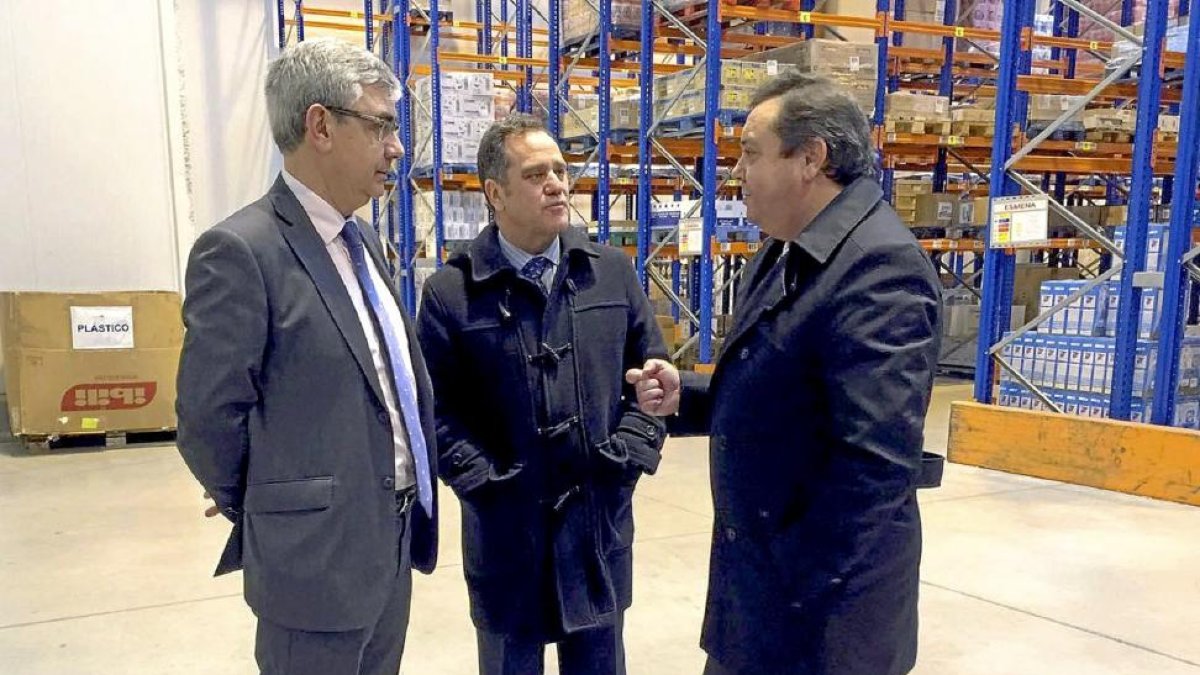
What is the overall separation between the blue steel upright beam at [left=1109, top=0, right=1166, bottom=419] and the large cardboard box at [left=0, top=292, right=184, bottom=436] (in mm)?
6547

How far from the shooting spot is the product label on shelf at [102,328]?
655cm

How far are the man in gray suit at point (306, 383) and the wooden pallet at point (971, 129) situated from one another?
7372mm

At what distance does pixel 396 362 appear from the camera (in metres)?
1.80

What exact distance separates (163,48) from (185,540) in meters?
4.80

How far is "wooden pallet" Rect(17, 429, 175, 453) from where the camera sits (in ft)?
22.0

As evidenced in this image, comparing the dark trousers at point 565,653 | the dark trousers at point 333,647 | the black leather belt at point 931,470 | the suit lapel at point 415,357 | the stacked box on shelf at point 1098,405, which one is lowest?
the stacked box on shelf at point 1098,405

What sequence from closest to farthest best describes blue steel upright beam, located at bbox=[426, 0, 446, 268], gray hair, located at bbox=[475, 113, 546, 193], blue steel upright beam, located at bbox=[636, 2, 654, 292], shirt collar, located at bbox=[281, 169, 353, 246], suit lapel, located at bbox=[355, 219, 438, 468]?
shirt collar, located at bbox=[281, 169, 353, 246], suit lapel, located at bbox=[355, 219, 438, 468], gray hair, located at bbox=[475, 113, 546, 193], blue steel upright beam, located at bbox=[636, 2, 654, 292], blue steel upright beam, located at bbox=[426, 0, 446, 268]

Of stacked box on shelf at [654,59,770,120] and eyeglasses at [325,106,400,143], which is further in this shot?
stacked box on shelf at [654,59,770,120]

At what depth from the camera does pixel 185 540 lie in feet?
15.1

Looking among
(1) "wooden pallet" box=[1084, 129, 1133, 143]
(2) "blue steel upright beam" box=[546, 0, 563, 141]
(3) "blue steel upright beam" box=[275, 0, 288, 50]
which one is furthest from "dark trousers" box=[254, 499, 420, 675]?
(3) "blue steel upright beam" box=[275, 0, 288, 50]

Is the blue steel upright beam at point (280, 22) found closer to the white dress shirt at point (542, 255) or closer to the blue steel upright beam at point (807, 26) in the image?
the blue steel upright beam at point (807, 26)

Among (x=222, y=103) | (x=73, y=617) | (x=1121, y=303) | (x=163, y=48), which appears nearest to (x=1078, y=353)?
(x=1121, y=303)

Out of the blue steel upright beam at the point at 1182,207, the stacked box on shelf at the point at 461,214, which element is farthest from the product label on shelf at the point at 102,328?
the blue steel upright beam at the point at 1182,207

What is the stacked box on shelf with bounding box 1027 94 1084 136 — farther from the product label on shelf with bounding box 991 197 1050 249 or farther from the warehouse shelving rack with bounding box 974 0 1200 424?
the product label on shelf with bounding box 991 197 1050 249
